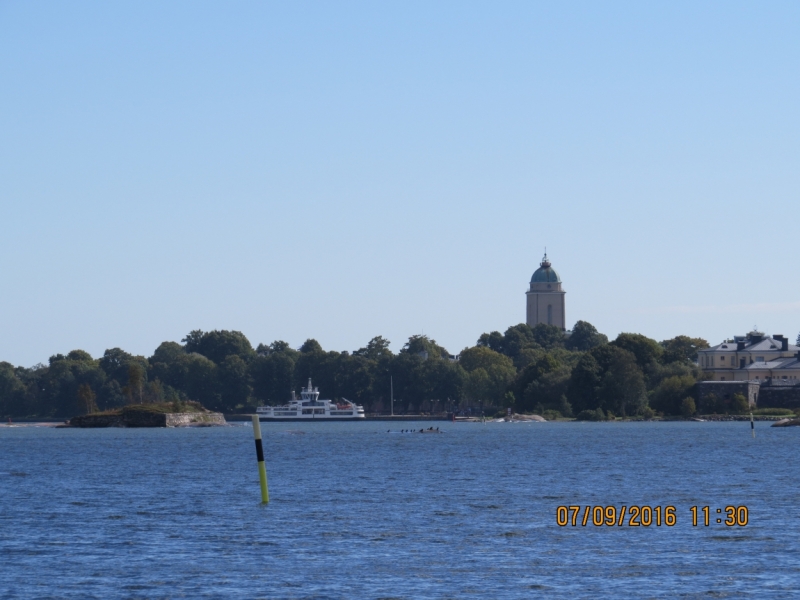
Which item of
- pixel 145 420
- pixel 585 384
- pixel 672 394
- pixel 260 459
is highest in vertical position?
pixel 585 384

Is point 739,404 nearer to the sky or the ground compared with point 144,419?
nearer to the sky

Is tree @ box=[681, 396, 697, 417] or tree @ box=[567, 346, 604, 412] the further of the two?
tree @ box=[567, 346, 604, 412]

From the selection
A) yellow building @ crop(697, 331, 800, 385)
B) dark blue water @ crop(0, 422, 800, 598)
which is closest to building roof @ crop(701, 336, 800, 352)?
yellow building @ crop(697, 331, 800, 385)

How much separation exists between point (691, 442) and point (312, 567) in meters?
72.8

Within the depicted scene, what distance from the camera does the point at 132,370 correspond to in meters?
177

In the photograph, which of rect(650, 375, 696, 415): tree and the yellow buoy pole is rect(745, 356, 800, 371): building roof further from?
the yellow buoy pole

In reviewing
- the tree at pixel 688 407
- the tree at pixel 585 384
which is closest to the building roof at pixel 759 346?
the tree at pixel 688 407

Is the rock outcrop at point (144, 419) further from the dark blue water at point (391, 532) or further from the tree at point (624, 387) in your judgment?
the dark blue water at point (391, 532)

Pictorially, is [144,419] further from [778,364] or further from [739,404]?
[778,364]

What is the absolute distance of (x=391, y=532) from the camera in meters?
37.9

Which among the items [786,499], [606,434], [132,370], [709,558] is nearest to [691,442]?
[606,434]

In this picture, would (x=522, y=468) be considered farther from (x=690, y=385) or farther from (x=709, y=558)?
(x=690, y=385)

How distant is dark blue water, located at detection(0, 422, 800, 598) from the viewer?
29.0 meters

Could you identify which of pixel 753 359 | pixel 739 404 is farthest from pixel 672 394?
pixel 753 359
